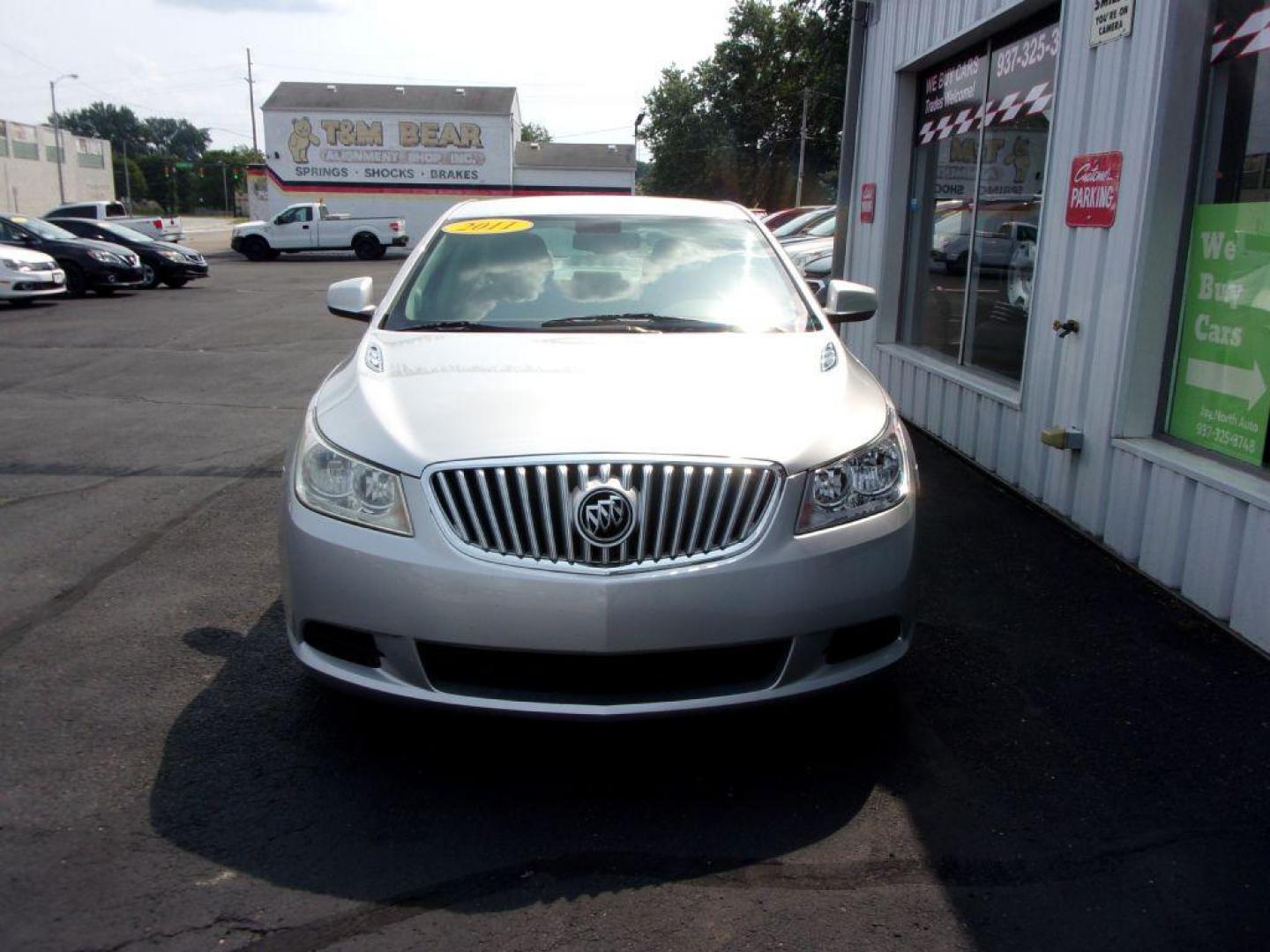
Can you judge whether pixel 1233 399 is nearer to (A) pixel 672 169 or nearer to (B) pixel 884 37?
(B) pixel 884 37

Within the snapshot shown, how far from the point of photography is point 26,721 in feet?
11.9

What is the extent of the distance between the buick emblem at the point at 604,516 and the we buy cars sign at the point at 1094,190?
3.71 meters

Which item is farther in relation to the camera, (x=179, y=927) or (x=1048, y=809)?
(x=1048, y=809)

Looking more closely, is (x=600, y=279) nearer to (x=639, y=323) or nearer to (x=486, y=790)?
(x=639, y=323)

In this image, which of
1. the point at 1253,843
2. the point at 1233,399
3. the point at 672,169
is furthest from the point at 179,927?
the point at 672,169

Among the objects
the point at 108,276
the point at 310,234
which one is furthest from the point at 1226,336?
the point at 310,234

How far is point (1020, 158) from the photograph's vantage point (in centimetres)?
734

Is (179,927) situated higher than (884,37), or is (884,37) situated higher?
(884,37)

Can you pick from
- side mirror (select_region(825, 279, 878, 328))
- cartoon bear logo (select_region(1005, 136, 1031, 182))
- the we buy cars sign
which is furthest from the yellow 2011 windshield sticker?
cartoon bear logo (select_region(1005, 136, 1031, 182))

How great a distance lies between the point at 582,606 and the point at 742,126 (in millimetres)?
86389

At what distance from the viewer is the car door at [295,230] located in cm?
3556

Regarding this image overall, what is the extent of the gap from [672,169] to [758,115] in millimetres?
11373

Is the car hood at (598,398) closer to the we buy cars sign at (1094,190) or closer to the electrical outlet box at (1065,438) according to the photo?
the electrical outlet box at (1065,438)

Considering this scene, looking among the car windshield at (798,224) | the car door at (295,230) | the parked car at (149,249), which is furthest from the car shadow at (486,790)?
the car door at (295,230)
